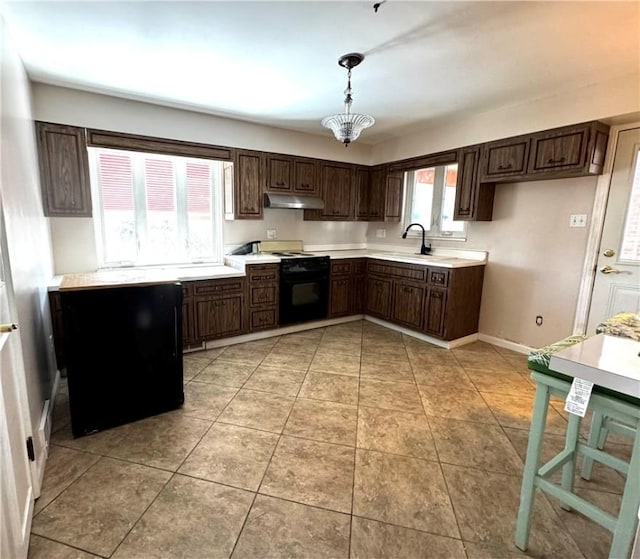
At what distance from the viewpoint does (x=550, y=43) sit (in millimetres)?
2088

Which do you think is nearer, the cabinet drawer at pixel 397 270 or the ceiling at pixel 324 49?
the ceiling at pixel 324 49

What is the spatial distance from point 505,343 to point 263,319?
276cm

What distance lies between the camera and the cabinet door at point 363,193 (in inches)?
187

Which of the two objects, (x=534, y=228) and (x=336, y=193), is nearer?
(x=534, y=228)

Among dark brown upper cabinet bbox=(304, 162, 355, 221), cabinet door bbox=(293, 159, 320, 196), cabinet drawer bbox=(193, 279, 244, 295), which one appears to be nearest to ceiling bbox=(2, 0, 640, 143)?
cabinet door bbox=(293, 159, 320, 196)

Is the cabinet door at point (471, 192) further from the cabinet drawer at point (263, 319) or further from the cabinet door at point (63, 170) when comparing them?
the cabinet door at point (63, 170)

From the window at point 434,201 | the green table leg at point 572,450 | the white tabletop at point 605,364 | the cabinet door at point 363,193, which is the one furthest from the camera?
the cabinet door at point 363,193

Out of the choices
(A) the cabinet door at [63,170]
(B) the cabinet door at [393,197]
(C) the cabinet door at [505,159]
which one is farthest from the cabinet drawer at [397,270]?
(A) the cabinet door at [63,170]

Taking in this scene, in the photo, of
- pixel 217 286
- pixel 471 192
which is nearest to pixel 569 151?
pixel 471 192

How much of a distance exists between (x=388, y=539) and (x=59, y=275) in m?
3.46

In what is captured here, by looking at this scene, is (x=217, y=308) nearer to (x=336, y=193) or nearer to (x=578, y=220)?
(x=336, y=193)

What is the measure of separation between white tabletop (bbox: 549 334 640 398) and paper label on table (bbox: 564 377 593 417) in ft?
0.08

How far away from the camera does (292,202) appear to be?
4.08 meters

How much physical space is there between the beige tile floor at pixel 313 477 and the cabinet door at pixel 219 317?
1.92ft
